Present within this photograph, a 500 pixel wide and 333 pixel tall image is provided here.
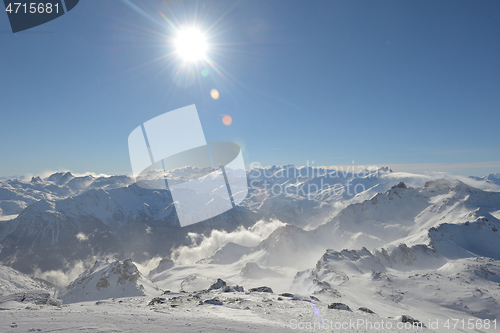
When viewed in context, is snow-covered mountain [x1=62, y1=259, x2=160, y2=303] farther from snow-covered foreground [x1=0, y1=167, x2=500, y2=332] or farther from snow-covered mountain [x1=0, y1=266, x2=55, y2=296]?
snow-covered mountain [x1=0, y1=266, x2=55, y2=296]

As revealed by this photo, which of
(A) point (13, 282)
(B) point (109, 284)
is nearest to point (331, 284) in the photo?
(A) point (13, 282)

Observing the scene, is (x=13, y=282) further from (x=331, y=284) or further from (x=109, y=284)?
(x=331, y=284)

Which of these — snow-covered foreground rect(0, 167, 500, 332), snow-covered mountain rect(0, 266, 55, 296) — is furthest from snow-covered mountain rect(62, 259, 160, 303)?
snow-covered mountain rect(0, 266, 55, 296)

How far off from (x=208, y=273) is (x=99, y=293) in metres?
69.9

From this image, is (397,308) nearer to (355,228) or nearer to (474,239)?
(474,239)

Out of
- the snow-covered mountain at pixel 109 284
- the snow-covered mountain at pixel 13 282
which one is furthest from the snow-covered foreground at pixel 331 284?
the snow-covered mountain at pixel 109 284

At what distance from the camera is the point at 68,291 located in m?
111

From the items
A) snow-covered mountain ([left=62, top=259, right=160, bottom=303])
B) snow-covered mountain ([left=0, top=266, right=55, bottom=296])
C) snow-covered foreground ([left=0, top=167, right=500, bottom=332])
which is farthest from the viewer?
snow-covered mountain ([left=62, top=259, right=160, bottom=303])

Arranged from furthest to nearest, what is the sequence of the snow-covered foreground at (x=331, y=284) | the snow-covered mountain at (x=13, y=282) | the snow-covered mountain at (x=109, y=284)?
the snow-covered mountain at (x=109, y=284)
the snow-covered mountain at (x=13, y=282)
the snow-covered foreground at (x=331, y=284)

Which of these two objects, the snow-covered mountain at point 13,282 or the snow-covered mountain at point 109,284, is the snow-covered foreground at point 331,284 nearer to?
the snow-covered mountain at point 13,282

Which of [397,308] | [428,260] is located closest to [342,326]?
[397,308]

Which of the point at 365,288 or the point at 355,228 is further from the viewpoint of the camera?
the point at 355,228

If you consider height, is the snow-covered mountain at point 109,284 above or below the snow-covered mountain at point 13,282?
below

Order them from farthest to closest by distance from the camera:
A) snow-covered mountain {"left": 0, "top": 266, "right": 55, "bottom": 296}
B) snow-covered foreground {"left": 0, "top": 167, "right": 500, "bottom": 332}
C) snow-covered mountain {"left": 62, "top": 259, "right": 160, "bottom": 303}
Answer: snow-covered mountain {"left": 62, "top": 259, "right": 160, "bottom": 303} → snow-covered mountain {"left": 0, "top": 266, "right": 55, "bottom": 296} → snow-covered foreground {"left": 0, "top": 167, "right": 500, "bottom": 332}
